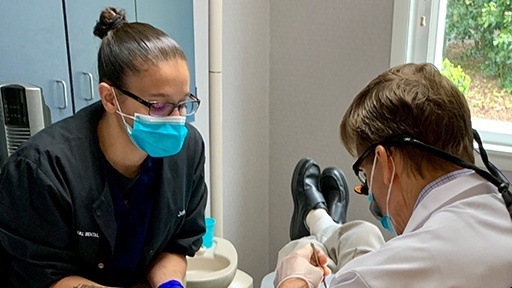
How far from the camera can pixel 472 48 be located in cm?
215

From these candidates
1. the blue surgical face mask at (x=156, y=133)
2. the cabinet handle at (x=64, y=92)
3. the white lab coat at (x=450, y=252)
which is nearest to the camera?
the white lab coat at (x=450, y=252)

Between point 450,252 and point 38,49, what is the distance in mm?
1057

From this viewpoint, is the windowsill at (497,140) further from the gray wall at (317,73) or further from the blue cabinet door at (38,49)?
the blue cabinet door at (38,49)

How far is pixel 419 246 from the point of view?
88cm

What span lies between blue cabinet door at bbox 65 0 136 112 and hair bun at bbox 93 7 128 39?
106mm

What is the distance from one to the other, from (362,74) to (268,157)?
23.9 inches

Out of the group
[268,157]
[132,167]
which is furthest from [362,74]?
[132,167]

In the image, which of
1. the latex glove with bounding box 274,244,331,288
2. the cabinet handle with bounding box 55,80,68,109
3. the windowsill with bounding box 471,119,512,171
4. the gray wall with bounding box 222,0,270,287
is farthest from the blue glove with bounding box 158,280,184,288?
the windowsill with bounding box 471,119,512,171

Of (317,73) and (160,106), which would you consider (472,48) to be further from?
(160,106)

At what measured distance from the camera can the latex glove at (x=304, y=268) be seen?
1.18 metres

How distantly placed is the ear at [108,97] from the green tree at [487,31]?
1446 millimetres

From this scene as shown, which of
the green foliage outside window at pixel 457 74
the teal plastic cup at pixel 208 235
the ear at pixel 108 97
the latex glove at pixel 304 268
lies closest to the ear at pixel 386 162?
the latex glove at pixel 304 268

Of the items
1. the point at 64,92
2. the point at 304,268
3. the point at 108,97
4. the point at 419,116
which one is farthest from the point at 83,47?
the point at 419,116

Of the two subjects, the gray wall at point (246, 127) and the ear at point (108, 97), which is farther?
the gray wall at point (246, 127)
